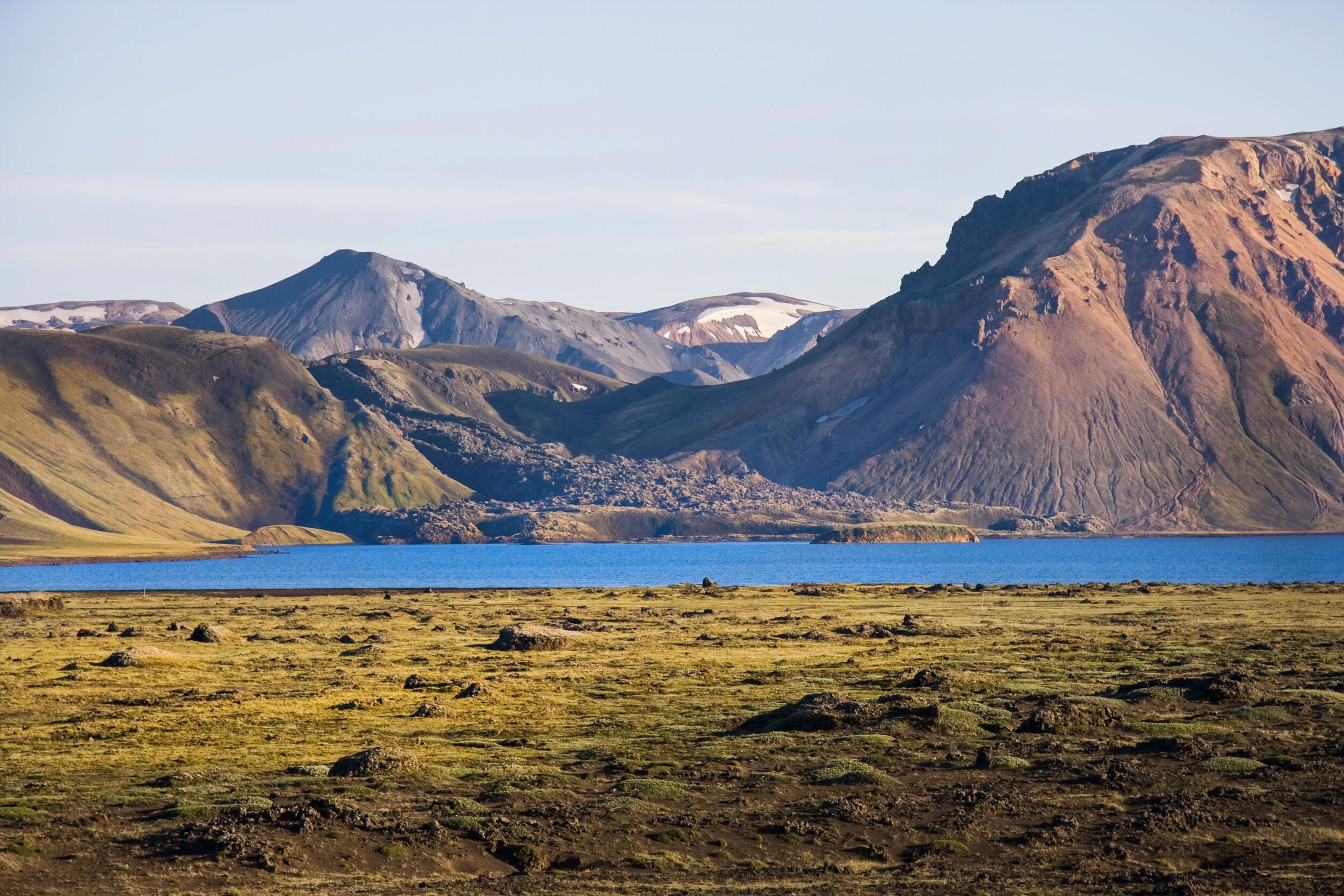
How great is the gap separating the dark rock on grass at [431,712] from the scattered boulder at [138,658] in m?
21.0

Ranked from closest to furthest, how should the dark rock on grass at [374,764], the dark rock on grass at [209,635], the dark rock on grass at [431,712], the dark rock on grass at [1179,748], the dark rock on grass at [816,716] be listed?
the dark rock on grass at [374,764] → the dark rock on grass at [1179,748] → the dark rock on grass at [816,716] → the dark rock on grass at [431,712] → the dark rock on grass at [209,635]

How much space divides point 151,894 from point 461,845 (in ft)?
20.8

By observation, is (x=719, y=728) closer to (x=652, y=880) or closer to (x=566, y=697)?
(x=566, y=697)

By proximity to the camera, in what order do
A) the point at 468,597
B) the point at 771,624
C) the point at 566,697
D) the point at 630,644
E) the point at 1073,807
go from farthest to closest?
the point at 468,597
the point at 771,624
the point at 630,644
the point at 566,697
the point at 1073,807

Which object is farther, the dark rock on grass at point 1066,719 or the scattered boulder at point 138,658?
the scattered boulder at point 138,658

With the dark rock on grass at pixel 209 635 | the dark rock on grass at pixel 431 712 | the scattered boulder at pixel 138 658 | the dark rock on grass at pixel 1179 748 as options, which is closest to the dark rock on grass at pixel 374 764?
the dark rock on grass at pixel 431 712

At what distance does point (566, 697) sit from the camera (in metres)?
53.0

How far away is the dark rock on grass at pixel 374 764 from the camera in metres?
37.4

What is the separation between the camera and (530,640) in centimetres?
7206

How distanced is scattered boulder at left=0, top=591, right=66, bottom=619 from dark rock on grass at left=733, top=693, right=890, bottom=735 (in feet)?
235

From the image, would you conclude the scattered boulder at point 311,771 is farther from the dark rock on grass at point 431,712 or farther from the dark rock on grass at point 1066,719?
the dark rock on grass at point 1066,719

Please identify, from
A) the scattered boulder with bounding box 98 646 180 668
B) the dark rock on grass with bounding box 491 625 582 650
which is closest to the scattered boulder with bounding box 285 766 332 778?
the scattered boulder with bounding box 98 646 180 668

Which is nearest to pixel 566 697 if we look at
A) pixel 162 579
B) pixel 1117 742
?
pixel 1117 742

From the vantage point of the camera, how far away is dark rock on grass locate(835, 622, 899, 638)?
78375mm
